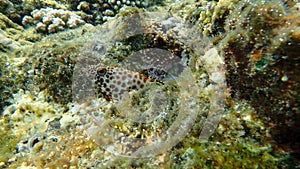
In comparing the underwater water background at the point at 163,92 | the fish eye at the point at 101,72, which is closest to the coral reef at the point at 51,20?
the underwater water background at the point at 163,92

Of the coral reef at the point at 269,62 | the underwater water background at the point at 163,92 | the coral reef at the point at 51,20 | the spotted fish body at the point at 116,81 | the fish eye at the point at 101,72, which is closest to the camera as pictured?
the coral reef at the point at 269,62

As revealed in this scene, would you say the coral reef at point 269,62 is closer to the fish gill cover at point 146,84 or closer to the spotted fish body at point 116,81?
the fish gill cover at point 146,84

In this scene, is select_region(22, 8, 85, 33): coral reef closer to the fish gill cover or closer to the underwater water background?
the underwater water background

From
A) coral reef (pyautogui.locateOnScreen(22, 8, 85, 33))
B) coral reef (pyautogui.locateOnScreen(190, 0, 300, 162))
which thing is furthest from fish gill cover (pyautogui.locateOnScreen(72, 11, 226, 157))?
coral reef (pyautogui.locateOnScreen(22, 8, 85, 33))

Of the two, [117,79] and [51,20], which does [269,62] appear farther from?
[51,20]

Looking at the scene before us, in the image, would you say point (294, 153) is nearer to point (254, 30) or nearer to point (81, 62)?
point (254, 30)

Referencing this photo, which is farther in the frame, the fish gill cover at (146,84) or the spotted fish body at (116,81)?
the spotted fish body at (116,81)

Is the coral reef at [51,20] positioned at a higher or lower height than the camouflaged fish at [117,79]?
higher
